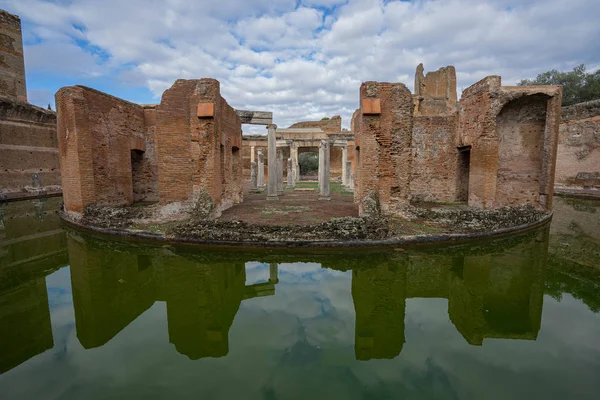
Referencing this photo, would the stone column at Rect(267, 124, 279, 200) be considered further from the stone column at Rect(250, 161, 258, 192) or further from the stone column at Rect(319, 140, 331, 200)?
the stone column at Rect(250, 161, 258, 192)

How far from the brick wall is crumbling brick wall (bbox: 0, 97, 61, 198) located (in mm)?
1551

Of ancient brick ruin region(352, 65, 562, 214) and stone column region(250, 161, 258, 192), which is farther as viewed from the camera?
stone column region(250, 161, 258, 192)

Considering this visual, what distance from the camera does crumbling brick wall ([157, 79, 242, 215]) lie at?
346 inches

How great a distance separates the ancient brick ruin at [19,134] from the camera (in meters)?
16.8

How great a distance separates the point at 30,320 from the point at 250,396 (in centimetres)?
354

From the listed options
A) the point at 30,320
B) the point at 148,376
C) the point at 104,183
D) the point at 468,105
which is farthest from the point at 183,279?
the point at 468,105

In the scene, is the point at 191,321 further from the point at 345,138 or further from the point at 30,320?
the point at 345,138

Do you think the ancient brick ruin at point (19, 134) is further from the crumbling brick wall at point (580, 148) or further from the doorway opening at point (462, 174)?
the crumbling brick wall at point (580, 148)

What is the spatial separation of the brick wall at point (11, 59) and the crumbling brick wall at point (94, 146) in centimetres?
1252

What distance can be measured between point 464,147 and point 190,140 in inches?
410

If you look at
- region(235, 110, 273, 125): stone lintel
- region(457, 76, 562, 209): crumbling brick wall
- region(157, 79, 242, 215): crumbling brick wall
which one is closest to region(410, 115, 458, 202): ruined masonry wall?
region(457, 76, 562, 209): crumbling brick wall

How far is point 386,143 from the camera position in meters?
8.70

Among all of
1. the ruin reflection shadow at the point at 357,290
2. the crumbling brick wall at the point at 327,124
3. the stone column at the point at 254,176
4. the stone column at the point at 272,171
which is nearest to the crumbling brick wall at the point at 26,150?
the stone column at the point at 254,176

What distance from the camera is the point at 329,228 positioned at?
23.5 ft
